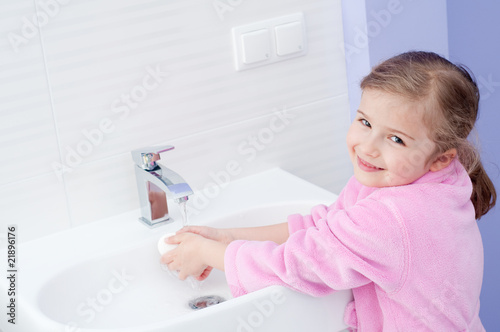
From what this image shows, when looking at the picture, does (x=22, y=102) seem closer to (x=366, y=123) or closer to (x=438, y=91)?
(x=366, y=123)

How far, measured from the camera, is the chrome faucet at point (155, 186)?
3.91 feet

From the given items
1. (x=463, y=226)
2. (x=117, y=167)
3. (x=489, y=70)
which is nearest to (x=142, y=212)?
(x=117, y=167)

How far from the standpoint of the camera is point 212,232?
4.02ft

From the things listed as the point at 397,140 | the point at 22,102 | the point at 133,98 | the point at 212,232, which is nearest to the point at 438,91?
the point at 397,140

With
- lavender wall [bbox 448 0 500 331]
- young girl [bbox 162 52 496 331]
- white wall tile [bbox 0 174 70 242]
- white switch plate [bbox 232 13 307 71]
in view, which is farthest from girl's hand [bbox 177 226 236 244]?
lavender wall [bbox 448 0 500 331]

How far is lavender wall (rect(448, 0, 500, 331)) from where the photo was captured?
1596 millimetres

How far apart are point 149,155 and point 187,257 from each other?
0.20m

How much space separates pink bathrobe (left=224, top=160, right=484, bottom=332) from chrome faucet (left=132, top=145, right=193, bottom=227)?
0.17 meters

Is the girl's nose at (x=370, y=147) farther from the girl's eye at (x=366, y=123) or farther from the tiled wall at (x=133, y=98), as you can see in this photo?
the tiled wall at (x=133, y=98)

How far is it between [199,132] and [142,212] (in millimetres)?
198

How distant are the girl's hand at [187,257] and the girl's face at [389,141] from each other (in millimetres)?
302

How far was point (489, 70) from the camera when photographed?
1645 millimetres

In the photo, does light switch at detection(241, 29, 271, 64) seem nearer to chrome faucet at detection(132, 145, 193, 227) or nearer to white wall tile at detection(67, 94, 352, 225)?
white wall tile at detection(67, 94, 352, 225)

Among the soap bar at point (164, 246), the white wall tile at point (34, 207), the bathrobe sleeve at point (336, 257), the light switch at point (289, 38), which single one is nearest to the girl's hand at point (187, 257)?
the soap bar at point (164, 246)
